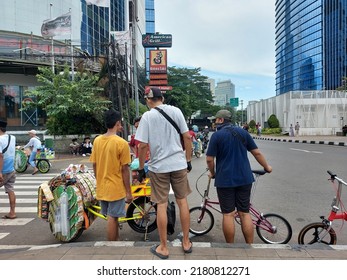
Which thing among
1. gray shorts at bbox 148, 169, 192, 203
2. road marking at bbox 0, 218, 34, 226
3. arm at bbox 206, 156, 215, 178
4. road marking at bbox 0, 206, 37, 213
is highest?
arm at bbox 206, 156, 215, 178

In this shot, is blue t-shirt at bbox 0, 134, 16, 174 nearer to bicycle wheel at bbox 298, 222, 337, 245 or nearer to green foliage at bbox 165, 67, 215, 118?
bicycle wheel at bbox 298, 222, 337, 245

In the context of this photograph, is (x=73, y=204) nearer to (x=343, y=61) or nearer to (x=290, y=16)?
(x=343, y=61)

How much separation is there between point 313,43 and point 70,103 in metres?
82.9

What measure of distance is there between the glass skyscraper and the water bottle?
84.0 m

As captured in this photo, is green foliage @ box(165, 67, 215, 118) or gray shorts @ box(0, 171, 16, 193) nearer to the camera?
gray shorts @ box(0, 171, 16, 193)

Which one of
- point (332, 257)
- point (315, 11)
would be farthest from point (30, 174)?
point (315, 11)

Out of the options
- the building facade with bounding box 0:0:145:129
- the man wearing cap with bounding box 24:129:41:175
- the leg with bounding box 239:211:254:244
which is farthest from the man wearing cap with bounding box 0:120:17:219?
the building facade with bounding box 0:0:145:129

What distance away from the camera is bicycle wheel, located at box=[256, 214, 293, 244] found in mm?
3902

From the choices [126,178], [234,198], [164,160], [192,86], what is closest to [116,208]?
[126,178]

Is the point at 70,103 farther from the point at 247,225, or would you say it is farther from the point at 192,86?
the point at 192,86

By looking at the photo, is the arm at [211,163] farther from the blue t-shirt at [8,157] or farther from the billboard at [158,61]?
the billboard at [158,61]

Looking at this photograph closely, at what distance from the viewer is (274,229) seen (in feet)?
12.8

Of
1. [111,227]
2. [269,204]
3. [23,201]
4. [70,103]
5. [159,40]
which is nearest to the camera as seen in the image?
[111,227]

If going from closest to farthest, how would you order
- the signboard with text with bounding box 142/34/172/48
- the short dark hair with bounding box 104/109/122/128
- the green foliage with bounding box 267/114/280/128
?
the short dark hair with bounding box 104/109/122/128 < the signboard with text with bounding box 142/34/172/48 < the green foliage with bounding box 267/114/280/128
